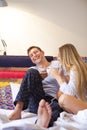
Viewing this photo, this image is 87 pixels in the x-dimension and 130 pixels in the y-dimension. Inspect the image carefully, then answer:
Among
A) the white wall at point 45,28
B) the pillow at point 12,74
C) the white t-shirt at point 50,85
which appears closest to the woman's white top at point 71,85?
the white t-shirt at point 50,85

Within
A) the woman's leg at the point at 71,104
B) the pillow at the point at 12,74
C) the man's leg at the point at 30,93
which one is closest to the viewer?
the woman's leg at the point at 71,104

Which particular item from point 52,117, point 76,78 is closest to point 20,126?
point 52,117

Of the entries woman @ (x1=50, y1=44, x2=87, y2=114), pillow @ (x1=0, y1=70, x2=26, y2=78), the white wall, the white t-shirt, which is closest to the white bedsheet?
woman @ (x1=50, y1=44, x2=87, y2=114)

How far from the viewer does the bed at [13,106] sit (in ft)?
4.13

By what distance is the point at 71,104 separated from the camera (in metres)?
1.61

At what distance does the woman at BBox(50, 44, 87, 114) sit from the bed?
0.11m

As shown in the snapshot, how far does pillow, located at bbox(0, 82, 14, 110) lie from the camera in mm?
2041

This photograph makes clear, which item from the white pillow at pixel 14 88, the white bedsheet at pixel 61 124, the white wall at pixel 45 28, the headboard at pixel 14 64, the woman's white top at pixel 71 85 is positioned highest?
the white wall at pixel 45 28

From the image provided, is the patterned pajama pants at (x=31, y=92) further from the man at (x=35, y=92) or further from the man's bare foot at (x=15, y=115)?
the man's bare foot at (x=15, y=115)

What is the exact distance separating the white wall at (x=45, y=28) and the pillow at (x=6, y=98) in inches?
30.9

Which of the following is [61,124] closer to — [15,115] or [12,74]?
[15,115]

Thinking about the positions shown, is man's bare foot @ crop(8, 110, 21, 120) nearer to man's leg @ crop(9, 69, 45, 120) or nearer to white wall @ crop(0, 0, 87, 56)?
man's leg @ crop(9, 69, 45, 120)

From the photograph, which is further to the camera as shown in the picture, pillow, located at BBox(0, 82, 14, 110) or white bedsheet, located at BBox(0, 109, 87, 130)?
pillow, located at BBox(0, 82, 14, 110)

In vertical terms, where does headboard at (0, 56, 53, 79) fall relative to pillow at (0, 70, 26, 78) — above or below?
above
